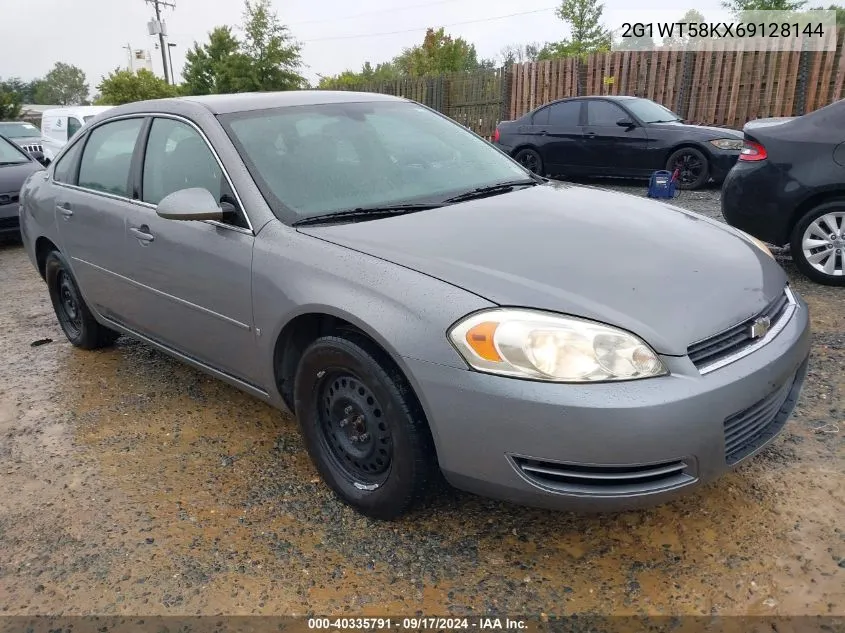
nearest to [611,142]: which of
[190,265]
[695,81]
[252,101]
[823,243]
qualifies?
[695,81]

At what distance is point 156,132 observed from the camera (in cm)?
360

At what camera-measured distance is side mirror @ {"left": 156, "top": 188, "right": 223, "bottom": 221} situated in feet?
9.48

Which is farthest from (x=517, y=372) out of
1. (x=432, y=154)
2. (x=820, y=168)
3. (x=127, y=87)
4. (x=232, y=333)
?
(x=127, y=87)

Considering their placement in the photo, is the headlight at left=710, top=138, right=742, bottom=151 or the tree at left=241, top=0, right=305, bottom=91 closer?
the headlight at left=710, top=138, right=742, bottom=151

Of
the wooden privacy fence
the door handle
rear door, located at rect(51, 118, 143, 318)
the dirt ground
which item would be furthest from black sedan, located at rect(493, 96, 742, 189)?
the door handle

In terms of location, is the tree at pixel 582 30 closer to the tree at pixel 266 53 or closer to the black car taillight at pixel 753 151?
the tree at pixel 266 53

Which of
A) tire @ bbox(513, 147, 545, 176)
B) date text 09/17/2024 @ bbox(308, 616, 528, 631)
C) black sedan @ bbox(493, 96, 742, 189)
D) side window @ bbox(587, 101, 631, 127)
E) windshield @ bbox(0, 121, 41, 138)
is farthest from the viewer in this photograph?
windshield @ bbox(0, 121, 41, 138)

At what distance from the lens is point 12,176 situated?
8672 mm

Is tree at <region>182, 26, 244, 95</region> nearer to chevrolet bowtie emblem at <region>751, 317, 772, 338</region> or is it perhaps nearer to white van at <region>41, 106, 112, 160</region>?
white van at <region>41, 106, 112, 160</region>

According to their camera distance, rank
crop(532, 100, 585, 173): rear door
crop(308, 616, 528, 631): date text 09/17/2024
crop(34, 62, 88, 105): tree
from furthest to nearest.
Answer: crop(34, 62, 88, 105): tree
crop(532, 100, 585, 173): rear door
crop(308, 616, 528, 631): date text 09/17/2024

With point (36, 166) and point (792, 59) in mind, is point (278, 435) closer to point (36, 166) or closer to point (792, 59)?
point (36, 166)

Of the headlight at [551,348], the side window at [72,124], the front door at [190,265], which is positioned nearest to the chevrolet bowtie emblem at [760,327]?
the headlight at [551,348]

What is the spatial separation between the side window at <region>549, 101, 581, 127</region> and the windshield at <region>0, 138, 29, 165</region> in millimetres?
7628

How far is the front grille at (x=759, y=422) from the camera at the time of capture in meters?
2.24
